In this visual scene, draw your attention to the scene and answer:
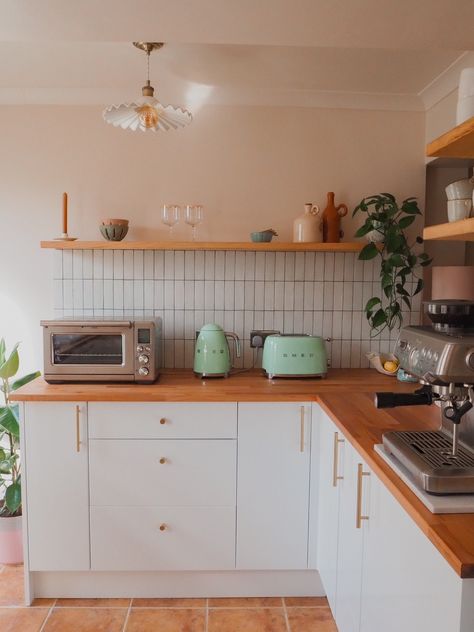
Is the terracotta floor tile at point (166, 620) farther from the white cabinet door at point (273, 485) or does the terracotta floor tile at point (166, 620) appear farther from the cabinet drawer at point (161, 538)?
the white cabinet door at point (273, 485)

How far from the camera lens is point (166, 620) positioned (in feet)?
7.34

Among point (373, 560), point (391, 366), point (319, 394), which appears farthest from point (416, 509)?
point (391, 366)

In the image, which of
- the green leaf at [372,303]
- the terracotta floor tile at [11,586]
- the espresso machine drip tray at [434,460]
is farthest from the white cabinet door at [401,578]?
the terracotta floor tile at [11,586]

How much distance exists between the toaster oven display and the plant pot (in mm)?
811

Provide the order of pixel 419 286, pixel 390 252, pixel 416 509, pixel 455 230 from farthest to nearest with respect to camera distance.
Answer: pixel 419 286
pixel 390 252
pixel 455 230
pixel 416 509

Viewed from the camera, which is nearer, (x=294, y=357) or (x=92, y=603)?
(x=92, y=603)

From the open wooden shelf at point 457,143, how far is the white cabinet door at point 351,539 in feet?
3.22

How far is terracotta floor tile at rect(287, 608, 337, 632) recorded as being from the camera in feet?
7.16

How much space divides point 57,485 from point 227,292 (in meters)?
1.28

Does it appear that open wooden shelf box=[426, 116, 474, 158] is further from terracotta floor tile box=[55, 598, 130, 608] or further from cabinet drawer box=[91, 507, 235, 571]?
terracotta floor tile box=[55, 598, 130, 608]

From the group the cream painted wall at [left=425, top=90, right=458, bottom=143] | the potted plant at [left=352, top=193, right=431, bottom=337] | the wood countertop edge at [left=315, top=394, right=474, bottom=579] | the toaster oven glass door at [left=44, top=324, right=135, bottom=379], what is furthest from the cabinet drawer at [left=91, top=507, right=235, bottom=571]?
the cream painted wall at [left=425, top=90, right=458, bottom=143]

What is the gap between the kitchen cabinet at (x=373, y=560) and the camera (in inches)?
43.5

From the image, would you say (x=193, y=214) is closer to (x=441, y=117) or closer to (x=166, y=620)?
(x=441, y=117)

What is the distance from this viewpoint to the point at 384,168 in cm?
289
